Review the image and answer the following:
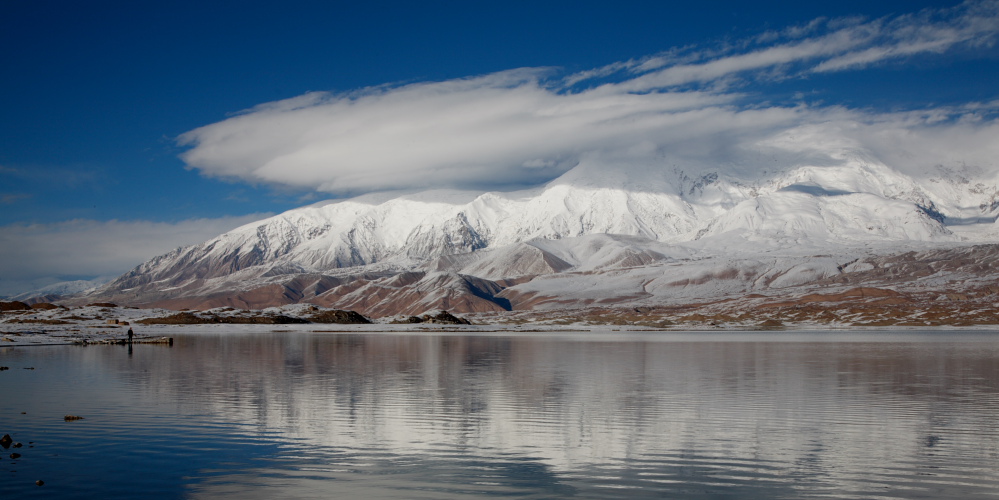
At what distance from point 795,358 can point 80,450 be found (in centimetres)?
5824

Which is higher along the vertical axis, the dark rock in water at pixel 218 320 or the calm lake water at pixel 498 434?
the calm lake water at pixel 498 434

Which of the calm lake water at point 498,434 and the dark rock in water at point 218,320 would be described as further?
the dark rock in water at point 218,320

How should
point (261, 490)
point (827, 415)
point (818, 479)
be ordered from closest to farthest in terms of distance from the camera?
point (261, 490) → point (818, 479) → point (827, 415)

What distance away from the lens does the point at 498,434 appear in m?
25.7

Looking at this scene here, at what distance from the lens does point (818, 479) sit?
19203mm

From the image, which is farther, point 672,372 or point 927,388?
point 672,372

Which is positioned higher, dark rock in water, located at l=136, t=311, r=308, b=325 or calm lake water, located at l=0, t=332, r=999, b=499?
calm lake water, located at l=0, t=332, r=999, b=499

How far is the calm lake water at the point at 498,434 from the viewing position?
18.5 m

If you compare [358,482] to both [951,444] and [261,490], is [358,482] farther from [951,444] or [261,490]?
[951,444]

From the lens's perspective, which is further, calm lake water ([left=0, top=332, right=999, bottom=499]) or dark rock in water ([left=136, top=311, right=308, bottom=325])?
dark rock in water ([left=136, top=311, right=308, bottom=325])

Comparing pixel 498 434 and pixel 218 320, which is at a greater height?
pixel 498 434

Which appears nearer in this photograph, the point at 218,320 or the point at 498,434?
the point at 498,434

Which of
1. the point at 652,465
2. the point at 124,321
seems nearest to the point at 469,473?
the point at 652,465

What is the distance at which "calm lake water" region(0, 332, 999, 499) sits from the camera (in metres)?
18.5
